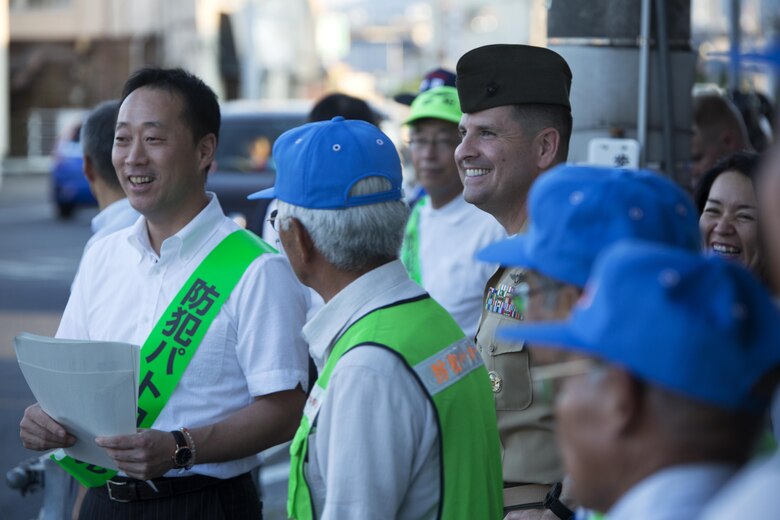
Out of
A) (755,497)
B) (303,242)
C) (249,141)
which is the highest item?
(249,141)

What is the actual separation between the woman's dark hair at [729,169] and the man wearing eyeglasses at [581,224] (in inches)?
72.8

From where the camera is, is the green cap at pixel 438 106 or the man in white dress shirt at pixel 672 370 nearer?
the man in white dress shirt at pixel 672 370

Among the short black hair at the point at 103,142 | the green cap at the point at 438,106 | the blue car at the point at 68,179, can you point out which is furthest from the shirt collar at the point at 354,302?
the blue car at the point at 68,179

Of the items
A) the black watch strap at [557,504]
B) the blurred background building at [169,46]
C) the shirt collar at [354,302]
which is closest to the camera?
the shirt collar at [354,302]

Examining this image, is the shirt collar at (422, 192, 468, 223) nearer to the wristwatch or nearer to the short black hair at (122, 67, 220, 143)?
the short black hair at (122, 67, 220, 143)

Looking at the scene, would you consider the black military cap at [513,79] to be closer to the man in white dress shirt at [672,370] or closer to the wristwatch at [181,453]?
the wristwatch at [181,453]

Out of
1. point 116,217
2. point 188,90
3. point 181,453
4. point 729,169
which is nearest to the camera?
point 181,453

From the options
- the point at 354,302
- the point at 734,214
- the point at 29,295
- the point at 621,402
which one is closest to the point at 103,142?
the point at 354,302

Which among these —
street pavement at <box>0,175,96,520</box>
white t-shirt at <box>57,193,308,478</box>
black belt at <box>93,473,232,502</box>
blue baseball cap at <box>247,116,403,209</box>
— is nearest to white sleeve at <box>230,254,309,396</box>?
white t-shirt at <box>57,193,308,478</box>

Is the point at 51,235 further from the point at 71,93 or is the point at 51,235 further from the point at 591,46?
the point at 71,93

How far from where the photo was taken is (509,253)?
6.63ft

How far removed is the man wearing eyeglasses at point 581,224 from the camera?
1.86 metres

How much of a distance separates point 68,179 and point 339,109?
16446 mm

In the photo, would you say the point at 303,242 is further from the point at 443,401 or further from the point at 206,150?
the point at 206,150
